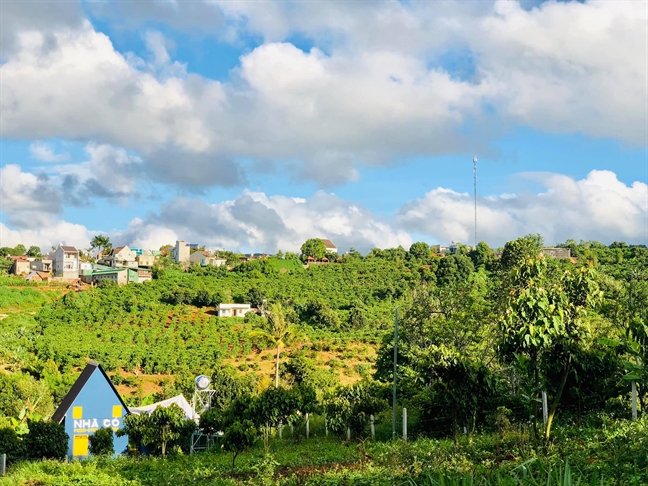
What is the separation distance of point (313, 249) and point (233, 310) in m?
37.5

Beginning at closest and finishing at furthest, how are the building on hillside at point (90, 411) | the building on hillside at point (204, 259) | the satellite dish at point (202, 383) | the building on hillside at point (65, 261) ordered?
1. the building on hillside at point (90, 411)
2. the satellite dish at point (202, 383)
3. the building on hillside at point (65, 261)
4. the building on hillside at point (204, 259)

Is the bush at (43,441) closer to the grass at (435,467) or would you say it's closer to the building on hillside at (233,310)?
the grass at (435,467)

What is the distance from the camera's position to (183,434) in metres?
20.7

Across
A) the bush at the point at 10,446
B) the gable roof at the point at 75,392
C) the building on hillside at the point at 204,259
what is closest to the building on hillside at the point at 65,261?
the building on hillside at the point at 204,259

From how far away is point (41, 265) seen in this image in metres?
87.1

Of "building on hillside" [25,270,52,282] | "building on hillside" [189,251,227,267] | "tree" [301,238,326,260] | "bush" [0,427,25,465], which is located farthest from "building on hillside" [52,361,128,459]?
"tree" [301,238,326,260]

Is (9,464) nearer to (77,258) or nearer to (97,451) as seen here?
(97,451)

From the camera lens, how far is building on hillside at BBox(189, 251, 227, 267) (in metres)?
98.5

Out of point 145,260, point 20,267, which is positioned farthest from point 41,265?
point 145,260

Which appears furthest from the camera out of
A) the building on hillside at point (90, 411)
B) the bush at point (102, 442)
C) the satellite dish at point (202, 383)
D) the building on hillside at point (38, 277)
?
the building on hillside at point (38, 277)

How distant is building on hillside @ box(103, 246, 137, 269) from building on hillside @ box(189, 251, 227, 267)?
10147 mm

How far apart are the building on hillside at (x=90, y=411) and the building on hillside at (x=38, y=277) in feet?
→ 184

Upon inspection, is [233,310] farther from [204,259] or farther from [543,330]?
[543,330]

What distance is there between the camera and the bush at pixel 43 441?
17906 mm
